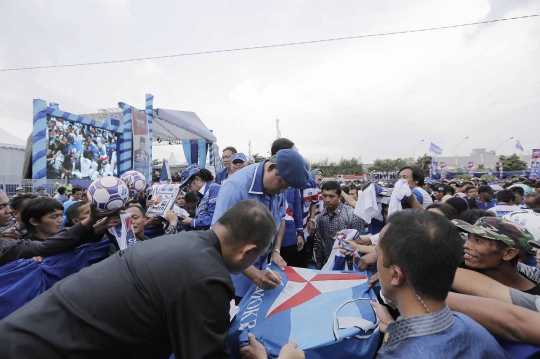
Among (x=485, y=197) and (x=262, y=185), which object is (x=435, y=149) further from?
(x=262, y=185)

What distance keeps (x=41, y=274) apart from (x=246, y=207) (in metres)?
1.56

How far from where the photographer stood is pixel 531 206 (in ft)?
14.6

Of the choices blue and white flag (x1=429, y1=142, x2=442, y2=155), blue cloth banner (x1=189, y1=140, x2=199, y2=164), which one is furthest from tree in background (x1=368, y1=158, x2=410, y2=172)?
blue cloth banner (x1=189, y1=140, x2=199, y2=164)

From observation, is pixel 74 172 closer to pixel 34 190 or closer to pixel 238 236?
pixel 34 190

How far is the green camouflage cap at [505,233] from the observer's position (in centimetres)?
155

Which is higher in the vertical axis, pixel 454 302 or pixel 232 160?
pixel 232 160

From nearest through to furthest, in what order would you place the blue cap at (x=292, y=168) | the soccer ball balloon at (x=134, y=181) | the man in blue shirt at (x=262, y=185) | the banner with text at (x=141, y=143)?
1. the man in blue shirt at (x=262, y=185)
2. the blue cap at (x=292, y=168)
3. the soccer ball balloon at (x=134, y=181)
4. the banner with text at (x=141, y=143)

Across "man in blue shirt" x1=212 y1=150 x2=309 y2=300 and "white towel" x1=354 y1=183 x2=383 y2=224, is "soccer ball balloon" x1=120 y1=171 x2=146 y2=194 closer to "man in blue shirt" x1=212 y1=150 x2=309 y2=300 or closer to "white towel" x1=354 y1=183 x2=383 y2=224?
"man in blue shirt" x1=212 y1=150 x2=309 y2=300

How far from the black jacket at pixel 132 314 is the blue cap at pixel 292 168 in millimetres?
1078

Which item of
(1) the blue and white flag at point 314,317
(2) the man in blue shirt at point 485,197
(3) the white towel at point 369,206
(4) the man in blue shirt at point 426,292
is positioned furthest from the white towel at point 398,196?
(2) the man in blue shirt at point 485,197

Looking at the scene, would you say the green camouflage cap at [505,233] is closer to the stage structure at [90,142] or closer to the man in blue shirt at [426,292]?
the man in blue shirt at [426,292]

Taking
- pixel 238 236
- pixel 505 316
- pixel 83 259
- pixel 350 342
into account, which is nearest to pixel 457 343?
pixel 505 316

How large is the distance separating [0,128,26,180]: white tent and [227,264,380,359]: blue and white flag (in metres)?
19.8

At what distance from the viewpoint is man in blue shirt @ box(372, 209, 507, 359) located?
973 millimetres
